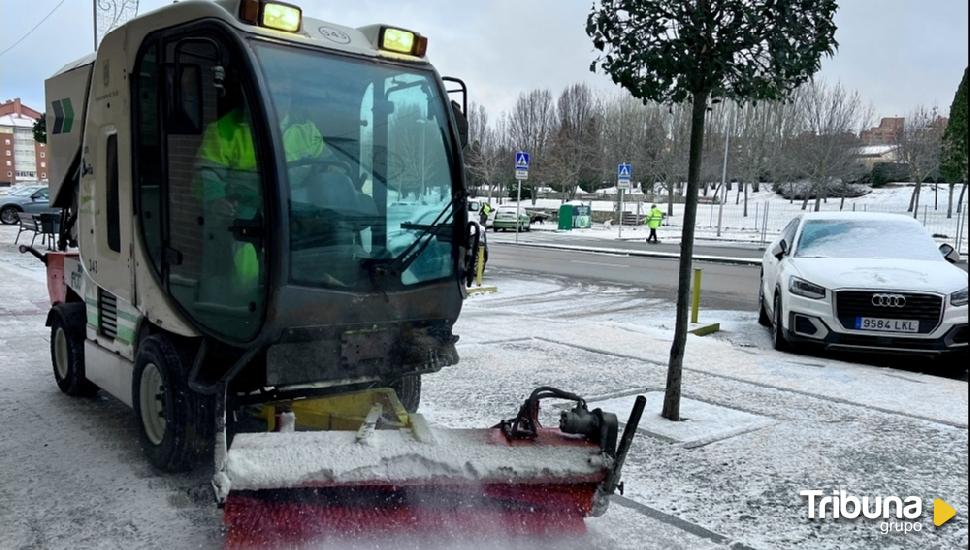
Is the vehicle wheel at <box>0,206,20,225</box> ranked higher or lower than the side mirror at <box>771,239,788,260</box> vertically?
lower

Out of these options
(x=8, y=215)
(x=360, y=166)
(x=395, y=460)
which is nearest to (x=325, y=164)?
(x=360, y=166)

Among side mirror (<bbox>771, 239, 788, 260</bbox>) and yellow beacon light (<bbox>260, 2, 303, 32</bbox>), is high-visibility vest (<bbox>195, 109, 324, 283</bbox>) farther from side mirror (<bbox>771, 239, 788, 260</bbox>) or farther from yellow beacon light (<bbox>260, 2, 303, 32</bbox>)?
side mirror (<bbox>771, 239, 788, 260</bbox>)

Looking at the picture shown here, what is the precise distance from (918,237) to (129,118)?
872 centimetres

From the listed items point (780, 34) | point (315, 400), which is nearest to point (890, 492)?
point (780, 34)

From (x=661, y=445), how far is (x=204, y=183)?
11.1 feet

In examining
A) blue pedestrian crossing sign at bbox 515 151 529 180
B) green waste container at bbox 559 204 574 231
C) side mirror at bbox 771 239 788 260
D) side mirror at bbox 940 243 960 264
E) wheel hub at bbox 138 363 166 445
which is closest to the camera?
wheel hub at bbox 138 363 166 445

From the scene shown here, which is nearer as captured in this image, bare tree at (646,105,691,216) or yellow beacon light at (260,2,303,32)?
yellow beacon light at (260,2,303,32)

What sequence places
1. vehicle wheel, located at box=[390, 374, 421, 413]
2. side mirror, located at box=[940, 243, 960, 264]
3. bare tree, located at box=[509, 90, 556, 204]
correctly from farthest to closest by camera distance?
bare tree, located at box=[509, 90, 556, 204], side mirror, located at box=[940, 243, 960, 264], vehicle wheel, located at box=[390, 374, 421, 413]

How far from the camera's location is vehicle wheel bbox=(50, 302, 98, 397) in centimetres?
595

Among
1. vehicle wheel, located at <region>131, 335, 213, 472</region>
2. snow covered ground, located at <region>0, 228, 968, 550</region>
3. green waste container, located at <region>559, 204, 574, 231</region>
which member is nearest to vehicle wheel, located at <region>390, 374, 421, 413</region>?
snow covered ground, located at <region>0, 228, 968, 550</region>

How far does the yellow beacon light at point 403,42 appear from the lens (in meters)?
4.41

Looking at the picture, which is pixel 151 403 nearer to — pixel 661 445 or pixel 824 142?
pixel 661 445

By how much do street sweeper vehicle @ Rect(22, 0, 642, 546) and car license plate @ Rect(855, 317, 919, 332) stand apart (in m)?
5.14

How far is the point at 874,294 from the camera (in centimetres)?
777
